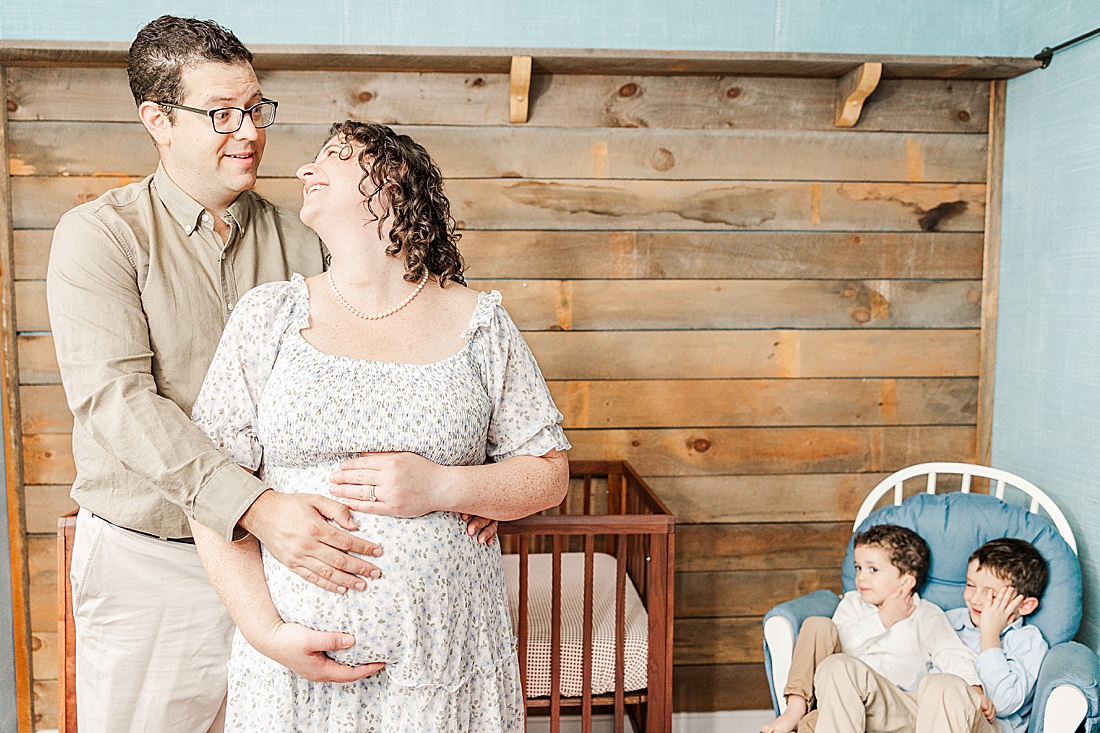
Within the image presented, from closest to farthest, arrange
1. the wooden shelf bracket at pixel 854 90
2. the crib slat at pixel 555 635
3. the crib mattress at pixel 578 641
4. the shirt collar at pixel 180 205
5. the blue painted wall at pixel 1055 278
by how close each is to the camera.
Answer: the shirt collar at pixel 180 205, the crib slat at pixel 555 635, the crib mattress at pixel 578 641, the blue painted wall at pixel 1055 278, the wooden shelf bracket at pixel 854 90

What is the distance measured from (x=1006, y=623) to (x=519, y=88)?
1.81 metres

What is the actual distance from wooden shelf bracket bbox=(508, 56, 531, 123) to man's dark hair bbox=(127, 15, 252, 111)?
938mm

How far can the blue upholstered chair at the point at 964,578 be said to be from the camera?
5.96 feet

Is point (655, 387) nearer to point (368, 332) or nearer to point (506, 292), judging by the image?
point (506, 292)

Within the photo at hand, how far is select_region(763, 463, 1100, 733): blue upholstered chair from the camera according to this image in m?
1.82

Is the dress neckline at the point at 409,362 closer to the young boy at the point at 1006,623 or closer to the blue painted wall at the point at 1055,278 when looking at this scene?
the young boy at the point at 1006,623

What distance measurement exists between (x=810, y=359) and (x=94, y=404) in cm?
196

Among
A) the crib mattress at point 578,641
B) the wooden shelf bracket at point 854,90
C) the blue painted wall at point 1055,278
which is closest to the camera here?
the crib mattress at point 578,641

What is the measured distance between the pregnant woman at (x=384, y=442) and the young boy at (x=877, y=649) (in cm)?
86

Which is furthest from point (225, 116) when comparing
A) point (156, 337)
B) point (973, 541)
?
point (973, 541)

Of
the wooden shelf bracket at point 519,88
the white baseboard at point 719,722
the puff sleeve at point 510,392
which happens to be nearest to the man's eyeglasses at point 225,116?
the puff sleeve at point 510,392

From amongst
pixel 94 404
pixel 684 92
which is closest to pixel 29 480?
pixel 94 404

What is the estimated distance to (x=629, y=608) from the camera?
2236 mm

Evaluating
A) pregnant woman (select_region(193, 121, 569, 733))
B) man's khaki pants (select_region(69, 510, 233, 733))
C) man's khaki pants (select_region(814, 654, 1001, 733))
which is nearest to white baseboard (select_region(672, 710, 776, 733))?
man's khaki pants (select_region(814, 654, 1001, 733))
